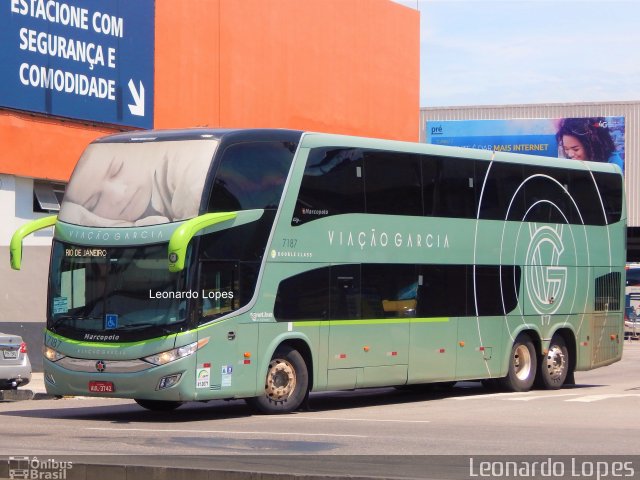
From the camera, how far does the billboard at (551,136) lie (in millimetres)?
71062

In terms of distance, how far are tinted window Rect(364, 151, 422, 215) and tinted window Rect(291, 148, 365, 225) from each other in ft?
0.79

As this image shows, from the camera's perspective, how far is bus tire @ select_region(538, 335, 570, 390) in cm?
2472

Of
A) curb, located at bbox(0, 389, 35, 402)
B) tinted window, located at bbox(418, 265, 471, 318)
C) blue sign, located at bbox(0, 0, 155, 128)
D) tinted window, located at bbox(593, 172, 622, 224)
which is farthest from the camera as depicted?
blue sign, located at bbox(0, 0, 155, 128)

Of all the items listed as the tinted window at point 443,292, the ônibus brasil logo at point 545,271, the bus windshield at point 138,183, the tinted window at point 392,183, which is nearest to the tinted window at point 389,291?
the tinted window at point 443,292

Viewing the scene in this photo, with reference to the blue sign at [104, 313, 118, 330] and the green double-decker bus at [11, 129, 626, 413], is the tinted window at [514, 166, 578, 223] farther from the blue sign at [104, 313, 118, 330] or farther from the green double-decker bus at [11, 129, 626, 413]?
the blue sign at [104, 313, 118, 330]

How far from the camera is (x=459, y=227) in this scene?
22.2 m

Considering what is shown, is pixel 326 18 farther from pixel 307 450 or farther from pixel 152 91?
pixel 307 450

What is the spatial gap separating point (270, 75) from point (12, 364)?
14934 millimetres

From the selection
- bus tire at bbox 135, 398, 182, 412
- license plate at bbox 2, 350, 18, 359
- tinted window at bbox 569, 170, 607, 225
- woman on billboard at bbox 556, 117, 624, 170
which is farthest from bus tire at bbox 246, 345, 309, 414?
woman on billboard at bbox 556, 117, 624, 170

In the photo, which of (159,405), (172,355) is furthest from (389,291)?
(172,355)

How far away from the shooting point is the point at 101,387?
17.7m

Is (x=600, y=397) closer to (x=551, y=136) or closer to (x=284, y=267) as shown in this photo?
(x=284, y=267)

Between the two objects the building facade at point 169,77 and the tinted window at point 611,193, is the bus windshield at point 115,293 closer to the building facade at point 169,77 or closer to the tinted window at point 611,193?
the building facade at point 169,77

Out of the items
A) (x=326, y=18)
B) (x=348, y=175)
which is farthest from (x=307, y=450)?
(x=326, y=18)
